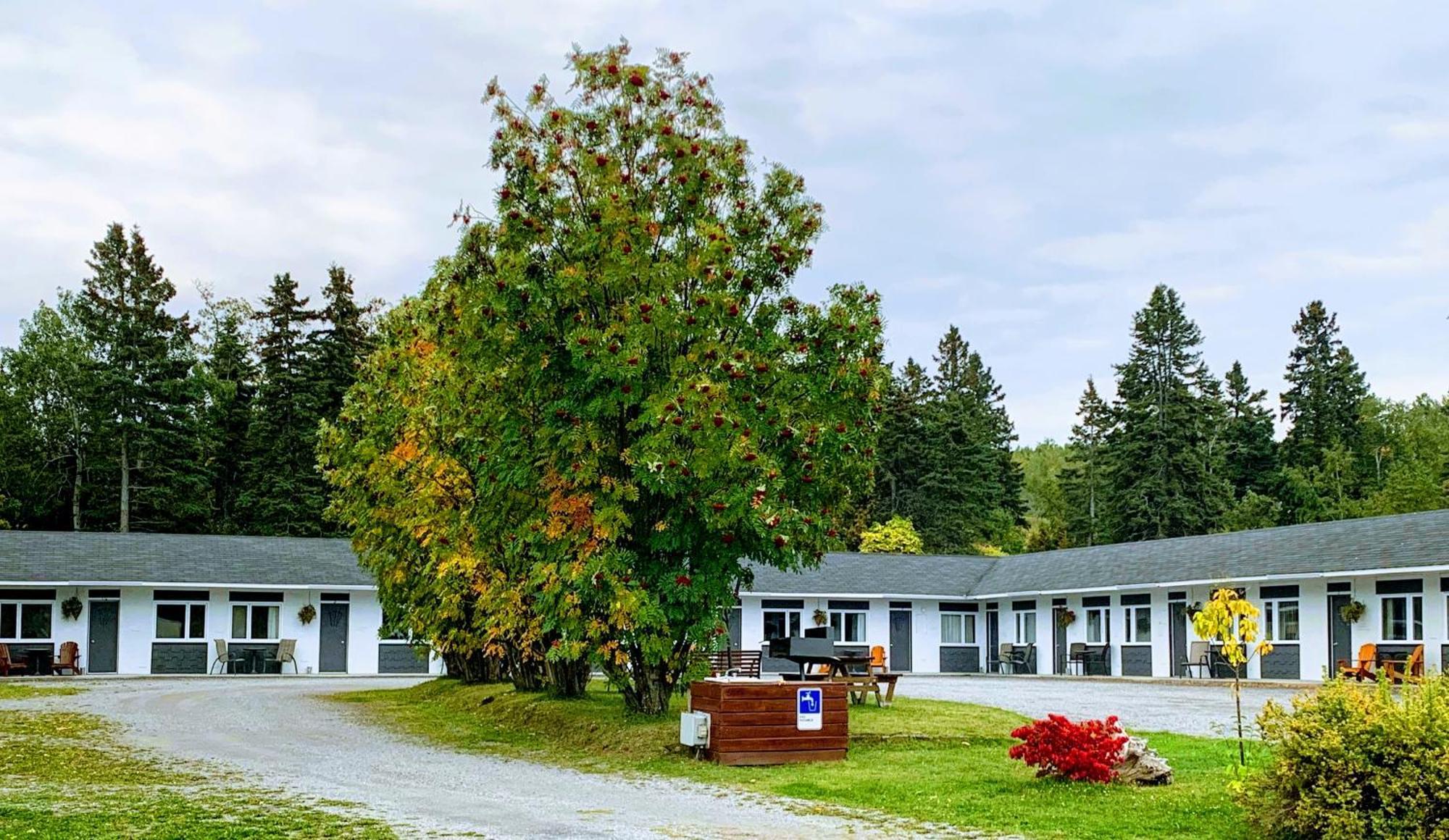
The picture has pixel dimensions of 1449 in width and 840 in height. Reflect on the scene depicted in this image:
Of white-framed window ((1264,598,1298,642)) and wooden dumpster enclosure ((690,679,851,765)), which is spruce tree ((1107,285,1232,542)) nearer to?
white-framed window ((1264,598,1298,642))

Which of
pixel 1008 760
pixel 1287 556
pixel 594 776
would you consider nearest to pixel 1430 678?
pixel 1008 760

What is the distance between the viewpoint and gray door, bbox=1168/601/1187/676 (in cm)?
3556

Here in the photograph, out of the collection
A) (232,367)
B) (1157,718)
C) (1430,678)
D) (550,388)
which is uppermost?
(232,367)

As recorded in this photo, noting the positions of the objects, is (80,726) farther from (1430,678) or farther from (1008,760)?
(1430,678)

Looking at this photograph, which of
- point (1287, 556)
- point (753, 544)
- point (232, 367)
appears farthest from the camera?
point (232, 367)

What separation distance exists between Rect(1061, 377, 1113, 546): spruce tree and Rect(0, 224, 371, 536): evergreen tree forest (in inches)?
1313

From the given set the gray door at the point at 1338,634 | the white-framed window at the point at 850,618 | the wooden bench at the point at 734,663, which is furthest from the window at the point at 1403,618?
the white-framed window at the point at 850,618

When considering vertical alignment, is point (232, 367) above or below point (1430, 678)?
above

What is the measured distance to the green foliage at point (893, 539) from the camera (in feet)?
199

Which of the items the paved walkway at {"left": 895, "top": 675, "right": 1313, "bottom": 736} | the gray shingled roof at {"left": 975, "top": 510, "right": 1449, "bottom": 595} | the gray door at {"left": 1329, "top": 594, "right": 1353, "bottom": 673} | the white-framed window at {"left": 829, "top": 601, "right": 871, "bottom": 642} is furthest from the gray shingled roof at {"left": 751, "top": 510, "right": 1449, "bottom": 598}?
the paved walkway at {"left": 895, "top": 675, "right": 1313, "bottom": 736}

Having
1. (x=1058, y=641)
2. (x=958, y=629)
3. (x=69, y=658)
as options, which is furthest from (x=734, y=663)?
(x=69, y=658)

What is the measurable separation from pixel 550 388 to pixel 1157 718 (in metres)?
9.92

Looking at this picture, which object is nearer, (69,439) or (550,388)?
(550,388)

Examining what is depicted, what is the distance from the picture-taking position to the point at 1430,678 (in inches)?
380
